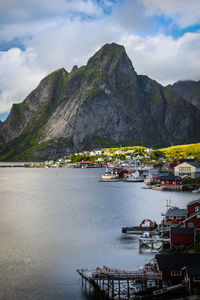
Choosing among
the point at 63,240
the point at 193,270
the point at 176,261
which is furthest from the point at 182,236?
the point at 63,240

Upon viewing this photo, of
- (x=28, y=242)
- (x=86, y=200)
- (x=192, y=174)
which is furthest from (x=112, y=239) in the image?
(x=192, y=174)

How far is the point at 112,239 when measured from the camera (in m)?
43.6

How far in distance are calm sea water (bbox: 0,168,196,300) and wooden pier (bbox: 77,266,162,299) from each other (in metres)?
1.30

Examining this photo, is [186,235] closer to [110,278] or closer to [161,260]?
[161,260]

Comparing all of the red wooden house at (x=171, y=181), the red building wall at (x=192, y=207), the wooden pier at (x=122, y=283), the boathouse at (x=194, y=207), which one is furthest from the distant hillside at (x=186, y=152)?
the wooden pier at (x=122, y=283)

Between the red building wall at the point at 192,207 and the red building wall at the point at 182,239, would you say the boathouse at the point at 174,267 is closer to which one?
the red building wall at the point at 182,239

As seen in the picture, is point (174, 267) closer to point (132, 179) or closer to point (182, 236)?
point (182, 236)

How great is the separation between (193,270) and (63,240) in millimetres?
20350

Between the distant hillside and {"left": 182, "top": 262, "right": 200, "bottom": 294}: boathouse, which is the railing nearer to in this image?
{"left": 182, "top": 262, "right": 200, "bottom": 294}: boathouse

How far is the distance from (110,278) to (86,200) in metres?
49.9

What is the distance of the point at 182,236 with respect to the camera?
36219mm

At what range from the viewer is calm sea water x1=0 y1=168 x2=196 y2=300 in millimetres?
30917

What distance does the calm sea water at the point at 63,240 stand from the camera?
30.9 metres

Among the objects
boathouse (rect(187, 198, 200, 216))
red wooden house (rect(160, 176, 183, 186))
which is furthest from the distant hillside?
boathouse (rect(187, 198, 200, 216))
